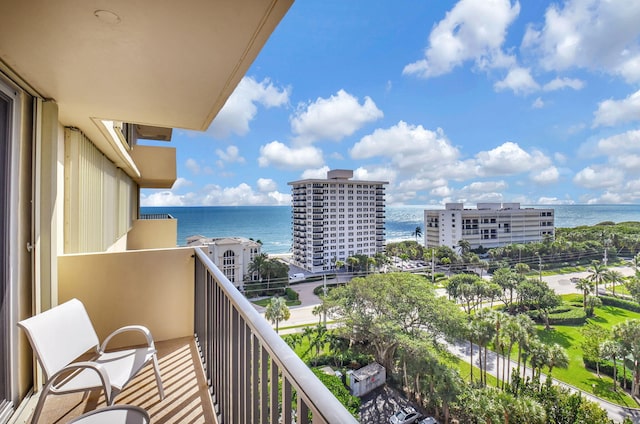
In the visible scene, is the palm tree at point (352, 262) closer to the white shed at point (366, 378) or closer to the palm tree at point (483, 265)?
the palm tree at point (483, 265)

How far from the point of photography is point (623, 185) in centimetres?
3731

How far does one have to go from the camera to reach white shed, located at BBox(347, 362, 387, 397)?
13812 mm

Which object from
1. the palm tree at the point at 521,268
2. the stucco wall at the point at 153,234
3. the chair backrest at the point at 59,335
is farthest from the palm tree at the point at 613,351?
the chair backrest at the point at 59,335

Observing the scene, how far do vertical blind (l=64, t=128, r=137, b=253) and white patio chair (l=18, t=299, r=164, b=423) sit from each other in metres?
1.23

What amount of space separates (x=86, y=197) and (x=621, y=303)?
33.1 m

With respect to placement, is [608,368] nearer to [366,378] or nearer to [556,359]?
[556,359]

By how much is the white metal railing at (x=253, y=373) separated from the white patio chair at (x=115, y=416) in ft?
1.22

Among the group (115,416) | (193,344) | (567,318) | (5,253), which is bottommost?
(567,318)

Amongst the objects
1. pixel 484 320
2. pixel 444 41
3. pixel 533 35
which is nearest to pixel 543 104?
pixel 533 35

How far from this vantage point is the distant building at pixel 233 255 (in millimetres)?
21562

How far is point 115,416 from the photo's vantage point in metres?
1.16

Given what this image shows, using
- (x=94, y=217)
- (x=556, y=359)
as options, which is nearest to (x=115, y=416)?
(x=94, y=217)

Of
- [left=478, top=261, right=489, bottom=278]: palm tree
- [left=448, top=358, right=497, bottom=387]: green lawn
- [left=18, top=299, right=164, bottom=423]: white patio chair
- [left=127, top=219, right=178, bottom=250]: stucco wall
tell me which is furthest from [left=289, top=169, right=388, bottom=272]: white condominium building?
[left=18, top=299, right=164, bottom=423]: white patio chair

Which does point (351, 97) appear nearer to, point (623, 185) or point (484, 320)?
point (623, 185)
